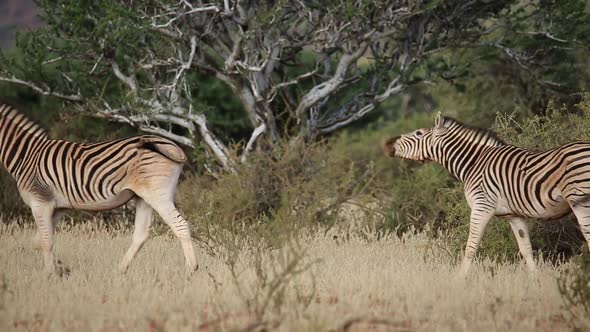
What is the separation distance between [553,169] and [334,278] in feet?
7.80

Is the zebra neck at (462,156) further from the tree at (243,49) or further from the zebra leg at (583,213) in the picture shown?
the tree at (243,49)

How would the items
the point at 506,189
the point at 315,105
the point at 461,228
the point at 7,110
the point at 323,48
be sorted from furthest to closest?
the point at 315,105 → the point at 323,48 → the point at 461,228 → the point at 7,110 → the point at 506,189

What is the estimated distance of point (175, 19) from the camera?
15.7m

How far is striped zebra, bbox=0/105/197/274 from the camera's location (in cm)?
963

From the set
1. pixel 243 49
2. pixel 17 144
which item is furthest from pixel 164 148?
pixel 243 49

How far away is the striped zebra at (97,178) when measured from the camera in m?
9.63

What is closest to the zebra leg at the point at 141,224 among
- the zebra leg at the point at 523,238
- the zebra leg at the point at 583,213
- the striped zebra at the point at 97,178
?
the striped zebra at the point at 97,178

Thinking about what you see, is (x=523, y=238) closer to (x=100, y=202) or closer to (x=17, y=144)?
(x=100, y=202)

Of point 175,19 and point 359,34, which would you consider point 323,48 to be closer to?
point 359,34

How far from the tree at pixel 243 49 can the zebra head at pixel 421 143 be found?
5.12 metres

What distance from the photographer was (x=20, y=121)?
10.3 meters

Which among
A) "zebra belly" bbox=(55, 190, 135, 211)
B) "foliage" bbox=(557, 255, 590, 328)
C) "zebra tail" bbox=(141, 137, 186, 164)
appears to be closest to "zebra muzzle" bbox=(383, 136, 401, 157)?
"zebra tail" bbox=(141, 137, 186, 164)

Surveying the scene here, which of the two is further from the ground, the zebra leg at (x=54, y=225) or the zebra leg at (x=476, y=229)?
the zebra leg at (x=54, y=225)

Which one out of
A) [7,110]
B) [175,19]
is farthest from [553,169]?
[175,19]
